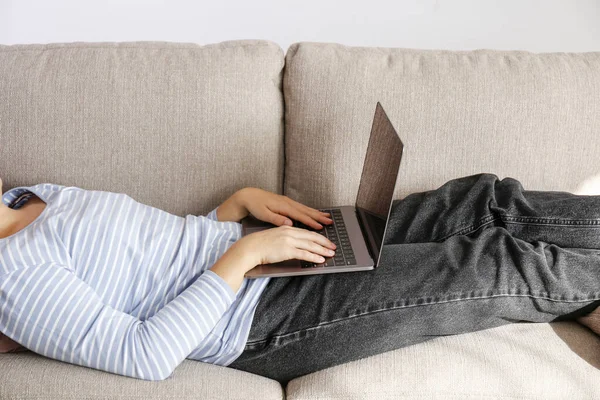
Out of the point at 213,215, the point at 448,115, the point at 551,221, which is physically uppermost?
the point at 448,115

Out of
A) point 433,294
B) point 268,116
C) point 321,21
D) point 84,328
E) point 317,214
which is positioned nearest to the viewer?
point 84,328

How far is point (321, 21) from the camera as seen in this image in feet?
7.29

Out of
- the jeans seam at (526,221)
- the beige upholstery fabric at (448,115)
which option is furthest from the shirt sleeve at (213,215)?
the jeans seam at (526,221)

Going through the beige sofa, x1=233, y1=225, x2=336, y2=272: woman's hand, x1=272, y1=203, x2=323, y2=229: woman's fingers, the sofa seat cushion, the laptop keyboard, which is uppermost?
the beige sofa

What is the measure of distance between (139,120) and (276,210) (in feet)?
1.30

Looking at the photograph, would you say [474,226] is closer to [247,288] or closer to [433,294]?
[433,294]

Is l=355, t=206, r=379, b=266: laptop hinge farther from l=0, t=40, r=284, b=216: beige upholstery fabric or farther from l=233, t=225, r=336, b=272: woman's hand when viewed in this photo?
l=0, t=40, r=284, b=216: beige upholstery fabric

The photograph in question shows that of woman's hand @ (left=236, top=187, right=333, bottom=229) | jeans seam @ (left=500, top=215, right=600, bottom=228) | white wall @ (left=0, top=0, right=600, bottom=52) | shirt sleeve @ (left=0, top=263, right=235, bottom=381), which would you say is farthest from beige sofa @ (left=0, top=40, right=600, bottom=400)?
white wall @ (left=0, top=0, right=600, bottom=52)

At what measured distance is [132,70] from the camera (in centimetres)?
151

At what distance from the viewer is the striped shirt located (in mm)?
1085

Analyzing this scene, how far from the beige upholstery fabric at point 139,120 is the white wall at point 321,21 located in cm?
70

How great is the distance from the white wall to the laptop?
38.3 inches

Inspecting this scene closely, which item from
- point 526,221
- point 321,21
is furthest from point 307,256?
point 321,21

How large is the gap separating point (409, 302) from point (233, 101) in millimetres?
652
